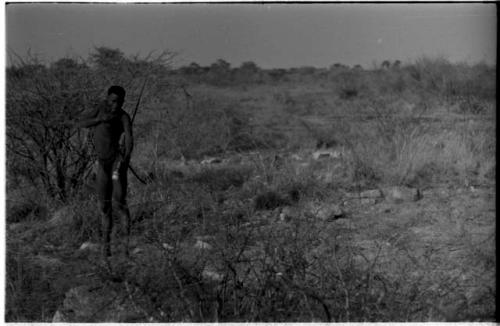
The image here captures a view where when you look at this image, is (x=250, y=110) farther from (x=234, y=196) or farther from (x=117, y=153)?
(x=117, y=153)

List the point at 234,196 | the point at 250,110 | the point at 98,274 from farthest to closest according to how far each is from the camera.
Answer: the point at 250,110 < the point at 234,196 < the point at 98,274

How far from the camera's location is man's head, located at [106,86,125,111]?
521 cm

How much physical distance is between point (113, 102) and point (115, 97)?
50mm

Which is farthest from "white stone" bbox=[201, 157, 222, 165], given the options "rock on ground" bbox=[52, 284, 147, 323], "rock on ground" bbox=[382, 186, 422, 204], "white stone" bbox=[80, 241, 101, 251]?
"rock on ground" bbox=[52, 284, 147, 323]

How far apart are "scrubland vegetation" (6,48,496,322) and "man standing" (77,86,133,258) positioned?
31 centimetres

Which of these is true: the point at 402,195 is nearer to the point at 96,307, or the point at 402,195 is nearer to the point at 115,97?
the point at 115,97

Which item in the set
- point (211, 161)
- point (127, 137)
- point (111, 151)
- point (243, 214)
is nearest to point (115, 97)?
point (127, 137)

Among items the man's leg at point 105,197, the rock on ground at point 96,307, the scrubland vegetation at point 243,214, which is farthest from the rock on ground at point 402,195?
the rock on ground at point 96,307

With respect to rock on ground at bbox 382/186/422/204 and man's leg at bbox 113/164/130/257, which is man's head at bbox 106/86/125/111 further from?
rock on ground at bbox 382/186/422/204

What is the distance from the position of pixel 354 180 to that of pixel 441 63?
10505mm

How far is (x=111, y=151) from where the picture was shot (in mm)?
5387

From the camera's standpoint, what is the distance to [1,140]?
4414mm

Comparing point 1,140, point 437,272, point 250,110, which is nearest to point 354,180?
point 437,272

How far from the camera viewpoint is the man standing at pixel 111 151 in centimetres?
527
